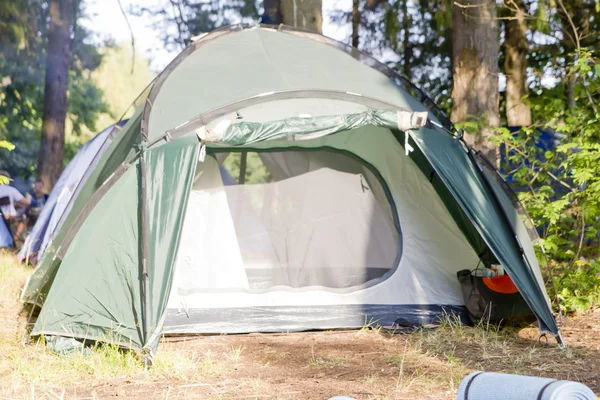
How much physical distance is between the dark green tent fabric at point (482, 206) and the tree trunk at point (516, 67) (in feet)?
16.7

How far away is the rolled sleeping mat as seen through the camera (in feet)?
5.25

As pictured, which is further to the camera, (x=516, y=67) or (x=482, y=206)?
(x=516, y=67)

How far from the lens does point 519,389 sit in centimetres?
167

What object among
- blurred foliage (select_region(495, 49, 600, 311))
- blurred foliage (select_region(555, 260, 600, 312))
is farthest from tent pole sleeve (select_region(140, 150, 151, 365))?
blurred foliage (select_region(555, 260, 600, 312))

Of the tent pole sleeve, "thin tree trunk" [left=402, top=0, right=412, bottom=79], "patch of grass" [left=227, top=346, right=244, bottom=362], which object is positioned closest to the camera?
the tent pole sleeve

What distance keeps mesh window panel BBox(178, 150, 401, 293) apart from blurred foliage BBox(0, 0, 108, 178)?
8.77 meters

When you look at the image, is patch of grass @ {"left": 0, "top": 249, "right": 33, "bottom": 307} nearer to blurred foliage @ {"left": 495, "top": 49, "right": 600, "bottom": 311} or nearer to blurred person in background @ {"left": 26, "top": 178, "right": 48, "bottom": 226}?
blurred person in background @ {"left": 26, "top": 178, "right": 48, "bottom": 226}

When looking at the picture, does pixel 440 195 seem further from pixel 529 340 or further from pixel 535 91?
pixel 535 91

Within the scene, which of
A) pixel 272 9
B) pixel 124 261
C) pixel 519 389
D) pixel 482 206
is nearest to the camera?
pixel 519 389

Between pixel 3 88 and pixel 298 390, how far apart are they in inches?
567

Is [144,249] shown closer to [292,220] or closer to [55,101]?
[292,220]

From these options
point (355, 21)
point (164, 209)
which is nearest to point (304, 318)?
point (164, 209)

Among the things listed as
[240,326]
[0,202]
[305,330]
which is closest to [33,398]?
[240,326]

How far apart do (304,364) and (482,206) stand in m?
1.54
